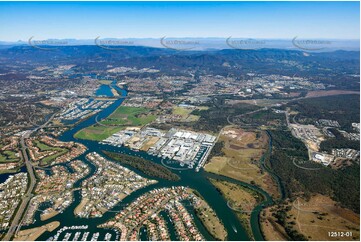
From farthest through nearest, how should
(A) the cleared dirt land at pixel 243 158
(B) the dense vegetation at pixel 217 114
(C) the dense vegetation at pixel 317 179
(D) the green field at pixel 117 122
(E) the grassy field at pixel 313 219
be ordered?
1. (B) the dense vegetation at pixel 217 114
2. (D) the green field at pixel 117 122
3. (A) the cleared dirt land at pixel 243 158
4. (C) the dense vegetation at pixel 317 179
5. (E) the grassy field at pixel 313 219

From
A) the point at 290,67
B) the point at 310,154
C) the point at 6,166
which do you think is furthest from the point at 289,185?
the point at 290,67

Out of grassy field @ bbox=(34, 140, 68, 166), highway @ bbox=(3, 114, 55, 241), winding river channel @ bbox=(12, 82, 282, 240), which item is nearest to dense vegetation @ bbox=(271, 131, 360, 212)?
winding river channel @ bbox=(12, 82, 282, 240)

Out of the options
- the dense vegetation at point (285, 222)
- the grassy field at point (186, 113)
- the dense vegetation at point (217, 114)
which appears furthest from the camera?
the grassy field at point (186, 113)

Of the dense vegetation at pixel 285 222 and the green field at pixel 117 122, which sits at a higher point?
the dense vegetation at pixel 285 222

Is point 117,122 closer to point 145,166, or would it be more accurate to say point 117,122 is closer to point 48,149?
point 48,149

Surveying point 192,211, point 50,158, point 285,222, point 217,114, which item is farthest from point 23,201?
point 217,114

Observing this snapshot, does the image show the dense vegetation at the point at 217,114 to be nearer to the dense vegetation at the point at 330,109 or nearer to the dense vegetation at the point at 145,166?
the dense vegetation at the point at 330,109

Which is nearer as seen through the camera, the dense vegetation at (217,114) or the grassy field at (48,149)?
the grassy field at (48,149)

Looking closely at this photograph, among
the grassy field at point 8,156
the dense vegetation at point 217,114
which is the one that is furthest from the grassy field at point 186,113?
the grassy field at point 8,156
